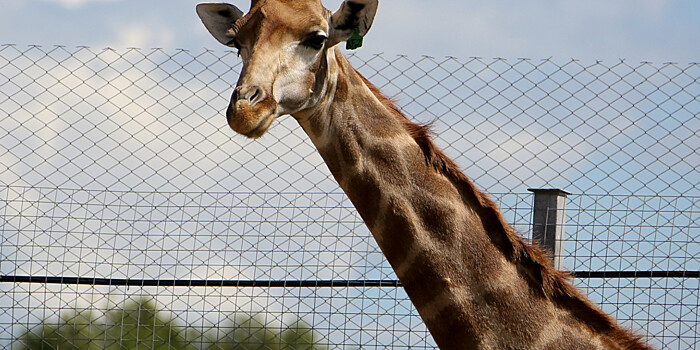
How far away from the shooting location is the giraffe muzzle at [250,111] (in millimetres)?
3512

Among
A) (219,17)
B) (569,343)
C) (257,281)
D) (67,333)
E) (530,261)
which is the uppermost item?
(219,17)

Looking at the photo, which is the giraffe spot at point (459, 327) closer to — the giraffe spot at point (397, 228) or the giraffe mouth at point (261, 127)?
the giraffe spot at point (397, 228)

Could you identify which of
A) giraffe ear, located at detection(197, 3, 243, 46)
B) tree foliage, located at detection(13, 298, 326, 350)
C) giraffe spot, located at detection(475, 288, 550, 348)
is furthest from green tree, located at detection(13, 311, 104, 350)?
giraffe spot, located at detection(475, 288, 550, 348)

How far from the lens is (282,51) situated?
382cm

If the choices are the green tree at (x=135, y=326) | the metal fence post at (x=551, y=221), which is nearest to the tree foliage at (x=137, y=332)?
the green tree at (x=135, y=326)

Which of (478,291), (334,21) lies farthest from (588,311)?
(334,21)

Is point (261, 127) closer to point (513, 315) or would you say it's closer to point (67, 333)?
point (513, 315)

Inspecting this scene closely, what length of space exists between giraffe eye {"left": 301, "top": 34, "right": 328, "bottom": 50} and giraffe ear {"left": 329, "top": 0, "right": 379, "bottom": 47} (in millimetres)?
115

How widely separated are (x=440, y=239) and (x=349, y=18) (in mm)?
973

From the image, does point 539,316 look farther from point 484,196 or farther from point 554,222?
point 554,222

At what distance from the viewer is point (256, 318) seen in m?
5.69

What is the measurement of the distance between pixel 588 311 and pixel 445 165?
0.81 metres

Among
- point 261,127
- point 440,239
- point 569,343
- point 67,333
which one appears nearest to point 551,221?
point 569,343

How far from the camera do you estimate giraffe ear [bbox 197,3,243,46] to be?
14.1 feet
